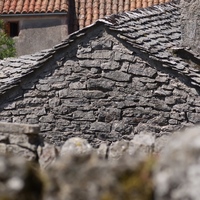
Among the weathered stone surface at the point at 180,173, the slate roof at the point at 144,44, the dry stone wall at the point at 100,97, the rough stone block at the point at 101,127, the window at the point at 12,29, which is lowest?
the window at the point at 12,29

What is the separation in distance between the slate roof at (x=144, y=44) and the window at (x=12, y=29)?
9.81 m

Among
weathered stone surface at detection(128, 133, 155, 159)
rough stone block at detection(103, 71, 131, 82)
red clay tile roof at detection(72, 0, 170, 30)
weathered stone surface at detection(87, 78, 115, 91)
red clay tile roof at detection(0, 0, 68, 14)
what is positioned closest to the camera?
weathered stone surface at detection(128, 133, 155, 159)

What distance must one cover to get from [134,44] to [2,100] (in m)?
1.88

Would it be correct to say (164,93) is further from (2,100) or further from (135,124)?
(2,100)

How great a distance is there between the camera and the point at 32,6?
2008cm

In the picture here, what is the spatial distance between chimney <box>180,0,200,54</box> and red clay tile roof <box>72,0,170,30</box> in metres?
10.4

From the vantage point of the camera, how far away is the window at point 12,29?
20.4 metres

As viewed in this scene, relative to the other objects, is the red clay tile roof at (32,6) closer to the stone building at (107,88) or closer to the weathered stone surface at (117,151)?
the stone building at (107,88)

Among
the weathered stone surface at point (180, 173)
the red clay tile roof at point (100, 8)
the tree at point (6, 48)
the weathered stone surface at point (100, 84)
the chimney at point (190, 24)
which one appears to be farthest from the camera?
Result: the red clay tile roof at point (100, 8)

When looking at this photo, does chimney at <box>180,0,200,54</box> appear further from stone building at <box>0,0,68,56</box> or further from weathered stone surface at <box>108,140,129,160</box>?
stone building at <box>0,0,68,56</box>

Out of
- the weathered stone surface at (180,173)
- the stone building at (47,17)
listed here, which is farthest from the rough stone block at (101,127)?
the stone building at (47,17)

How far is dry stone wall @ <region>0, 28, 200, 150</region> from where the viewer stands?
849cm

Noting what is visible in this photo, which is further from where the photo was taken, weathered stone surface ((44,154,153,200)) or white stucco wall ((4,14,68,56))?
white stucco wall ((4,14,68,56))

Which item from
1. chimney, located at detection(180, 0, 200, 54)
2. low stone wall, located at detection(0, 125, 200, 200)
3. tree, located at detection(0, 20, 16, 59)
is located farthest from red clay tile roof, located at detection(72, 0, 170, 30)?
low stone wall, located at detection(0, 125, 200, 200)
